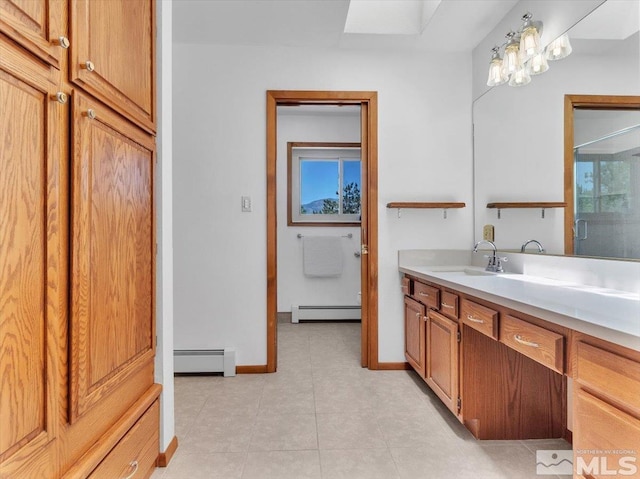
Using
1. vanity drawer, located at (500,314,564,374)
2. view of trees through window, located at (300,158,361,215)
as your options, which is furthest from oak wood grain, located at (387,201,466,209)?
view of trees through window, located at (300,158,361,215)

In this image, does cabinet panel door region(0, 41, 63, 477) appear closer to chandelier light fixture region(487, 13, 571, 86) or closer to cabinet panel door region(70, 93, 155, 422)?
cabinet panel door region(70, 93, 155, 422)

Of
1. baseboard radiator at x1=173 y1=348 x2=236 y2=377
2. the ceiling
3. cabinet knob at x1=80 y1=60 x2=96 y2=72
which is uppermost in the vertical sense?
the ceiling

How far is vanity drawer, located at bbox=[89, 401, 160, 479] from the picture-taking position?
3.50 feet

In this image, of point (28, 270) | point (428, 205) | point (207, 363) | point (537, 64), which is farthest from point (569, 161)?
point (207, 363)

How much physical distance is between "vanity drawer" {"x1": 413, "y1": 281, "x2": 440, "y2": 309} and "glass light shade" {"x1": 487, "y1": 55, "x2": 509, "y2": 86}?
54.2 inches

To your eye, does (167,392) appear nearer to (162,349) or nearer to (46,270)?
(162,349)

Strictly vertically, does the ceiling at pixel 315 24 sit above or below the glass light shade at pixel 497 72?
above

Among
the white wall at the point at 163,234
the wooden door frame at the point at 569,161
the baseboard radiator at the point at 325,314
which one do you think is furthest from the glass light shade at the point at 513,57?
the baseboard radiator at the point at 325,314

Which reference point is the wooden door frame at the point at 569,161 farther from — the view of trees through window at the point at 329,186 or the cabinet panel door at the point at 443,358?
the view of trees through window at the point at 329,186

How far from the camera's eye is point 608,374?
869 millimetres

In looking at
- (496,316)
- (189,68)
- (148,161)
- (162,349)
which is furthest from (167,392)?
(189,68)

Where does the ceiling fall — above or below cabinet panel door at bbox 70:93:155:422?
above

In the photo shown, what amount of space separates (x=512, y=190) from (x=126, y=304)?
87.6 inches

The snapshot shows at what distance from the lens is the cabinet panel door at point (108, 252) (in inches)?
36.8
